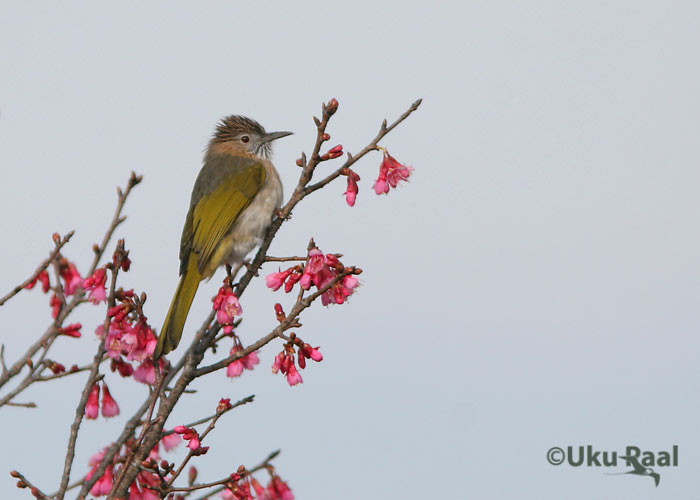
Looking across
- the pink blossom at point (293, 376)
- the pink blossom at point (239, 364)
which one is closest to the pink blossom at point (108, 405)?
the pink blossom at point (239, 364)

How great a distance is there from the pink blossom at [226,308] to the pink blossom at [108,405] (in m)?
0.72

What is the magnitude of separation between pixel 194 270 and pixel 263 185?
111 centimetres

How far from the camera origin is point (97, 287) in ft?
13.9

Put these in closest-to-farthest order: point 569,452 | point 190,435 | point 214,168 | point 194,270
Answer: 1. point 190,435
2. point 194,270
3. point 214,168
4. point 569,452

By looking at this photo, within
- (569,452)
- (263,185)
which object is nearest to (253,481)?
(263,185)

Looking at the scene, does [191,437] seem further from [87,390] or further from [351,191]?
[351,191]

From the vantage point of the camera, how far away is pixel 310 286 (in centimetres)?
432

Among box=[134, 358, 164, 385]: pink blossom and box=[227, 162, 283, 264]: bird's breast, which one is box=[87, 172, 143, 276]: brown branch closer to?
box=[134, 358, 164, 385]: pink blossom

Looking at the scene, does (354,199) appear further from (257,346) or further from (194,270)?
(194,270)

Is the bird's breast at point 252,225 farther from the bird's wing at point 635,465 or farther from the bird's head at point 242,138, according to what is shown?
the bird's wing at point 635,465

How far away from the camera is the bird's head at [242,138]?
7.86 m

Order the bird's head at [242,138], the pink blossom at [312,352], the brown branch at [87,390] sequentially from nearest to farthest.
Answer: the brown branch at [87,390] < the pink blossom at [312,352] < the bird's head at [242,138]

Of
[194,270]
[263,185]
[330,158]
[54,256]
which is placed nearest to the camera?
[54,256]

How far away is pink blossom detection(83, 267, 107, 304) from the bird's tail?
0.43 meters
